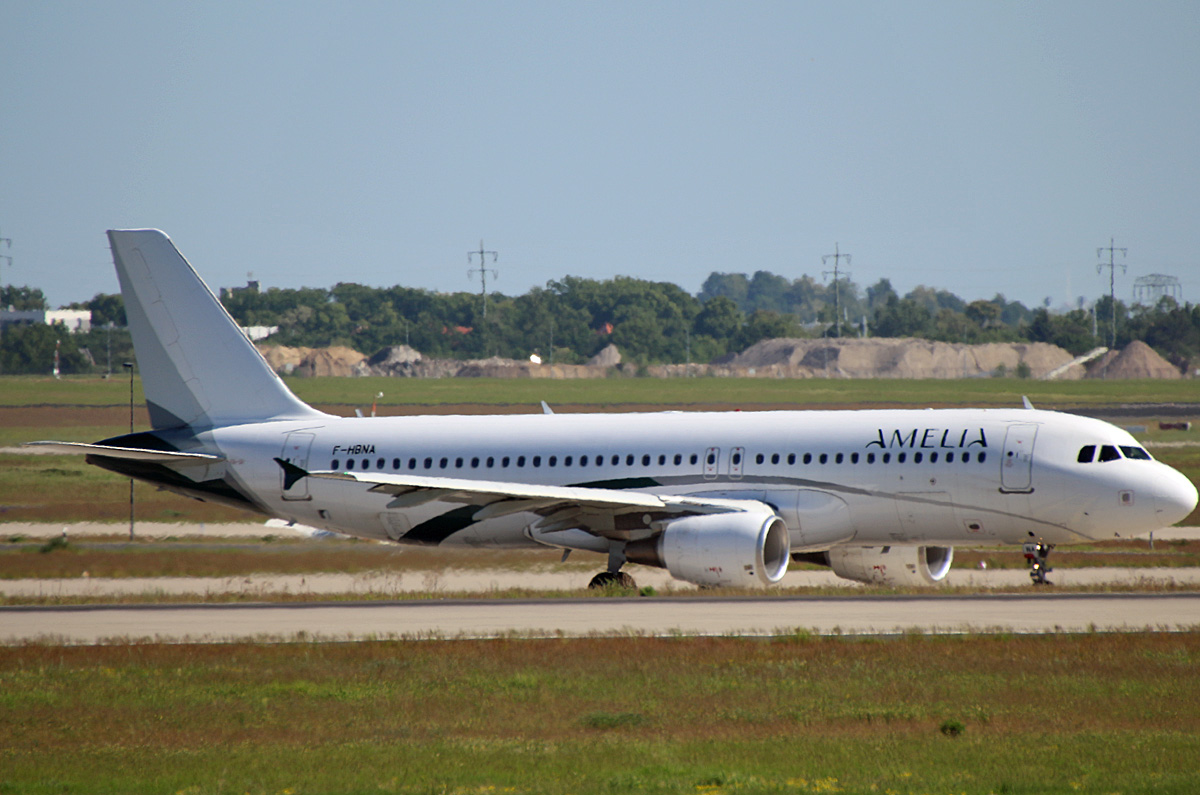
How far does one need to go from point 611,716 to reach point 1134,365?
6919 inches

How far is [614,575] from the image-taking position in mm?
33844

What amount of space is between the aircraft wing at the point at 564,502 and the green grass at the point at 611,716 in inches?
307

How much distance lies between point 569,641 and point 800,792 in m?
10.1

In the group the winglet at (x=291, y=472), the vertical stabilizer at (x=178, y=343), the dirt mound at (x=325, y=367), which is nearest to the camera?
the winglet at (x=291, y=472)

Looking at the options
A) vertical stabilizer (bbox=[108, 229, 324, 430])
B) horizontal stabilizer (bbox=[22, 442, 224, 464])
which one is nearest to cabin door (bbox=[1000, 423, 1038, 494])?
vertical stabilizer (bbox=[108, 229, 324, 430])

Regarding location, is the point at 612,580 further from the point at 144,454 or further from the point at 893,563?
the point at 144,454

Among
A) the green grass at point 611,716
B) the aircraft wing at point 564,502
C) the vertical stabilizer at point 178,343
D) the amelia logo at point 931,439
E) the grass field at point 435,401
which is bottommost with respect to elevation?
the grass field at point 435,401

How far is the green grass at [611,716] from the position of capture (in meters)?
16.0

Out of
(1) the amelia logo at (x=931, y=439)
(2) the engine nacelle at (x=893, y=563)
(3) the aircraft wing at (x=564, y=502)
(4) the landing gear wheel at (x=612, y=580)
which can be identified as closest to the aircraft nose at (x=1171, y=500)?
(1) the amelia logo at (x=931, y=439)

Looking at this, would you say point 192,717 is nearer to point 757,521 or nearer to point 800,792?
point 800,792

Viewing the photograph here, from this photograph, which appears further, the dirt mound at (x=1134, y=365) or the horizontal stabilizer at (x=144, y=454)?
the dirt mound at (x=1134, y=365)

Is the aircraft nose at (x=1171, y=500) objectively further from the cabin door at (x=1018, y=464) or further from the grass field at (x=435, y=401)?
the grass field at (x=435, y=401)

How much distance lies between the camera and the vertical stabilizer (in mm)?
38281

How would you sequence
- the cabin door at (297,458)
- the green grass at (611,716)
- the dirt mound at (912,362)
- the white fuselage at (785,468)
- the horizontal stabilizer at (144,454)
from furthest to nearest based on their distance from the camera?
the dirt mound at (912,362) → the cabin door at (297,458) → the horizontal stabilizer at (144,454) → the white fuselage at (785,468) → the green grass at (611,716)
